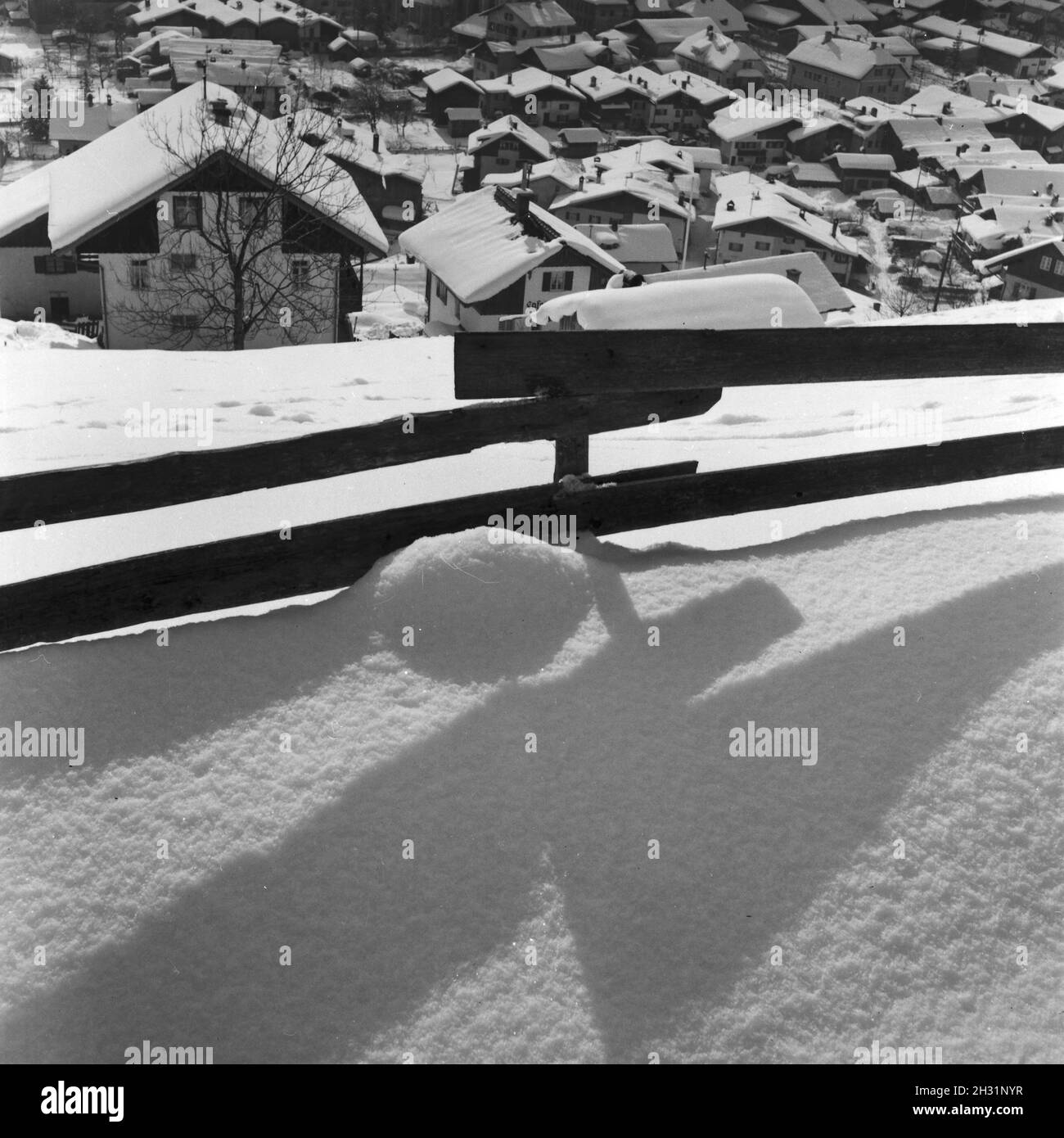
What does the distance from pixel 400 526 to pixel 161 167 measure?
21.0 meters

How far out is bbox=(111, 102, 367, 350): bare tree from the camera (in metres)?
21.7

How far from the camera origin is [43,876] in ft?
8.96

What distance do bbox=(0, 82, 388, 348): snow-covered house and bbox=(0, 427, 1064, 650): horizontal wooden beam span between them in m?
18.9

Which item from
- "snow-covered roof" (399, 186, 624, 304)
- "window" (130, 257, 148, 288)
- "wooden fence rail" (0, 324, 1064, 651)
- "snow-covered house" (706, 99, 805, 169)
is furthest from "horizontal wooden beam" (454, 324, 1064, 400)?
"snow-covered house" (706, 99, 805, 169)

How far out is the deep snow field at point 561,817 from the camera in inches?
100

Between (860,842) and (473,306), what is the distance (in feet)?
98.5

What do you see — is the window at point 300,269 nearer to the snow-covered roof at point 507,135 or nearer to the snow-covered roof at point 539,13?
the snow-covered roof at point 507,135

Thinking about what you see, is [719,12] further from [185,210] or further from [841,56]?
[185,210]

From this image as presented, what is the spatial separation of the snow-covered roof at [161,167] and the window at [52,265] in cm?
540

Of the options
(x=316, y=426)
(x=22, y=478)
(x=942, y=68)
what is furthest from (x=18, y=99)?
(x=942, y=68)

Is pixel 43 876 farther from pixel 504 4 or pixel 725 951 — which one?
pixel 504 4

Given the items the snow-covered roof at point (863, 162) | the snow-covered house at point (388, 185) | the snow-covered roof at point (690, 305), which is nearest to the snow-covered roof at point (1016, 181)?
the snow-covered roof at point (863, 162)

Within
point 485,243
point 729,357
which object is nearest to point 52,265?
point 485,243
